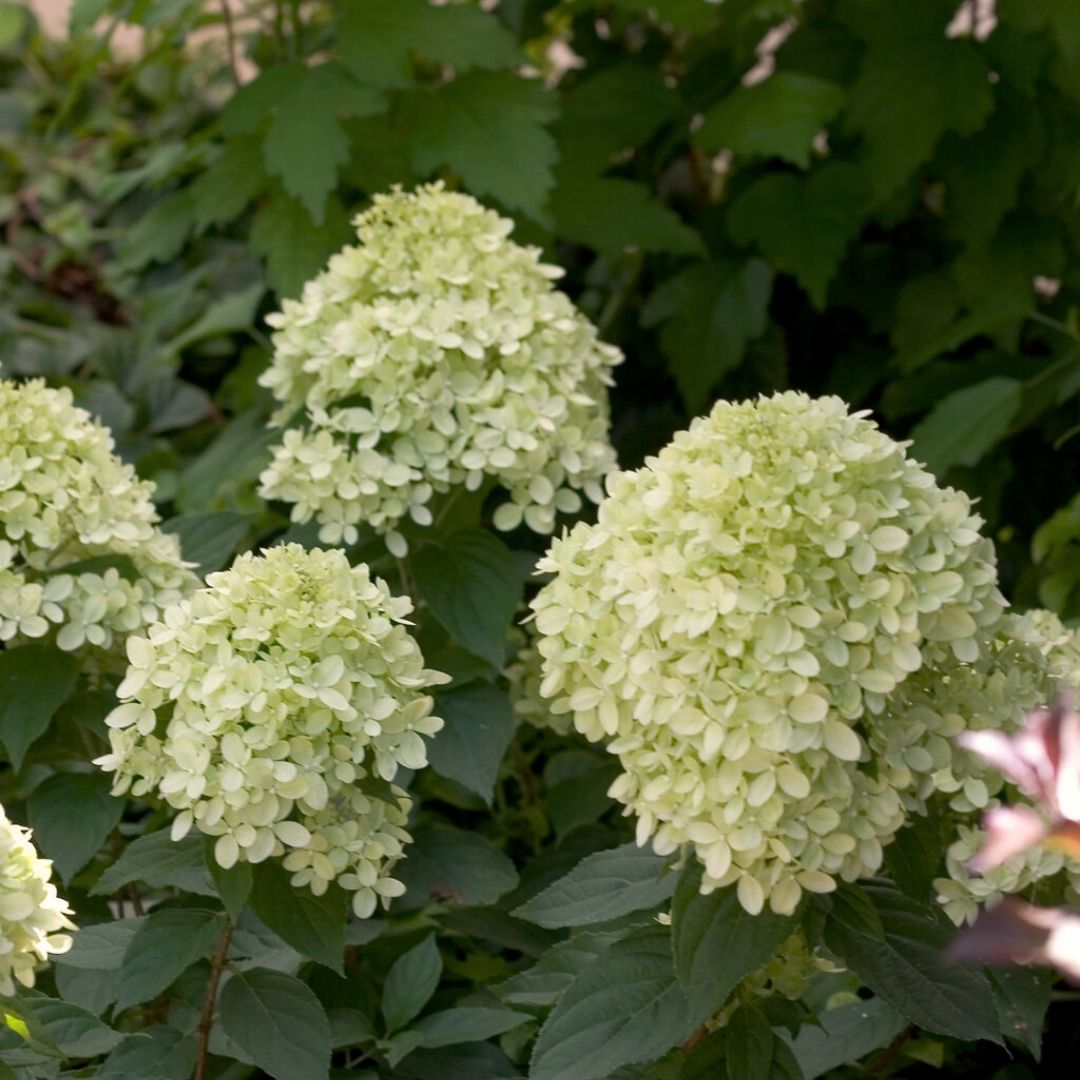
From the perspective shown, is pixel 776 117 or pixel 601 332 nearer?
pixel 776 117

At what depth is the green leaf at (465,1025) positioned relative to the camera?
141 cm

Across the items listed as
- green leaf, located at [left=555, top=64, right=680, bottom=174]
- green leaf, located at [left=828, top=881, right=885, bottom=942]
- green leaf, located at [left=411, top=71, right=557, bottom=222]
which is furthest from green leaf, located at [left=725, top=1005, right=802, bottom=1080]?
green leaf, located at [left=555, top=64, right=680, bottom=174]

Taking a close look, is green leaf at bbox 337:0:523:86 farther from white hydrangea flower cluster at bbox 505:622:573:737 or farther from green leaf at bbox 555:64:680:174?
white hydrangea flower cluster at bbox 505:622:573:737

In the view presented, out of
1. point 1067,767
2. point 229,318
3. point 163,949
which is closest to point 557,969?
point 163,949

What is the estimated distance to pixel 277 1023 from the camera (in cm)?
128

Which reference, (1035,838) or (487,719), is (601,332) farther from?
(1035,838)

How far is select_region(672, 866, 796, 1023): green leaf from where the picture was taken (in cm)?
110

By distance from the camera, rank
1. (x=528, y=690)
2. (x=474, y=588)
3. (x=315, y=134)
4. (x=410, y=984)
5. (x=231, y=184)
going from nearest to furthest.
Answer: (x=410, y=984) < (x=474, y=588) < (x=528, y=690) < (x=315, y=134) < (x=231, y=184)

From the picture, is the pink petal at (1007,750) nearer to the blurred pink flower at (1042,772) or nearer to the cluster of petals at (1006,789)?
the blurred pink flower at (1042,772)

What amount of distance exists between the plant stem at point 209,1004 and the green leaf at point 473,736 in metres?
0.28

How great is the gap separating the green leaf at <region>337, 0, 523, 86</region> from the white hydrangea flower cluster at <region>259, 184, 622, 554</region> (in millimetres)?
533

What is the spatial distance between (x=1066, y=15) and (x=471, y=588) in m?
1.28

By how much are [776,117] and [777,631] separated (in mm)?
1512

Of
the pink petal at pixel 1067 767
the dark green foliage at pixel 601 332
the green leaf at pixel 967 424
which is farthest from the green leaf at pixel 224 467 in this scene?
the pink petal at pixel 1067 767
